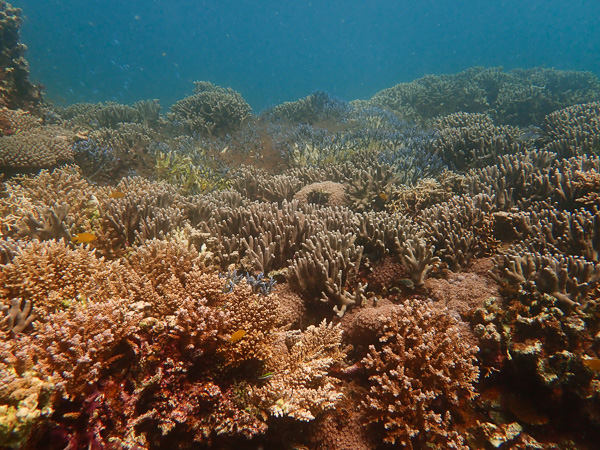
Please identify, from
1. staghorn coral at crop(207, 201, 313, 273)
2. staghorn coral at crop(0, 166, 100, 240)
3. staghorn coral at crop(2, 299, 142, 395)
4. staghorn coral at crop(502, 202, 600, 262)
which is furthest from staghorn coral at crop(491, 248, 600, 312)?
staghorn coral at crop(0, 166, 100, 240)

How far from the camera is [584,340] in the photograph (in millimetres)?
2533

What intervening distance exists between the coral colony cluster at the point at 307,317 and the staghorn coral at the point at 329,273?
3cm

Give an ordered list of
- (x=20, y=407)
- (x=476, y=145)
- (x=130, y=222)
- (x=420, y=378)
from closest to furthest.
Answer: (x=20, y=407), (x=420, y=378), (x=130, y=222), (x=476, y=145)

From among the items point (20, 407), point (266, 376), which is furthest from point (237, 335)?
point (20, 407)

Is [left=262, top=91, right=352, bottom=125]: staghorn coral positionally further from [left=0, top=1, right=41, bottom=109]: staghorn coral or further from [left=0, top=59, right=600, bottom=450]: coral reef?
[left=0, top=1, right=41, bottom=109]: staghorn coral

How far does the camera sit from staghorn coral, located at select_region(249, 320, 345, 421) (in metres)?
2.14

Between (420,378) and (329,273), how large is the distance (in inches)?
55.1

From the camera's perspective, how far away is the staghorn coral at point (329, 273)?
3285 millimetres

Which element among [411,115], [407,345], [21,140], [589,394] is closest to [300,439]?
[407,345]

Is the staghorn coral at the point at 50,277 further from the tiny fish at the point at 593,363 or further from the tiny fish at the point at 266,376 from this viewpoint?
the tiny fish at the point at 593,363

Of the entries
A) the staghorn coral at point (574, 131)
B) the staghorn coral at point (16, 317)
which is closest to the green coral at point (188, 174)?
the staghorn coral at point (16, 317)

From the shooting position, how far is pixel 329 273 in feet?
11.1

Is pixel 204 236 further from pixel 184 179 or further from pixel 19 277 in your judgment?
pixel 184 179

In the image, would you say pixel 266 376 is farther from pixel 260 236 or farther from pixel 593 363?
pixel 593 363
